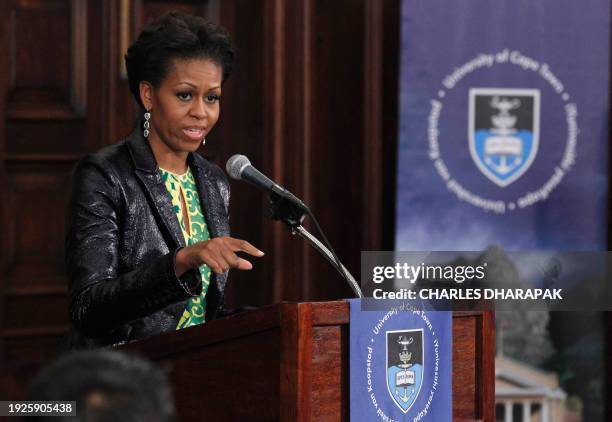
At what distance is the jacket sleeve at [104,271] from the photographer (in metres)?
2.06

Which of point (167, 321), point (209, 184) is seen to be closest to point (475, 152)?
point (209, 184)

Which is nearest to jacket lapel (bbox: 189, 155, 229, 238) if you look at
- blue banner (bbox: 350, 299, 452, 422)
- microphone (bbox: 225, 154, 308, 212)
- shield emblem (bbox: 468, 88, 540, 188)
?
microphone (bbox: 225, 154, 308, 212)

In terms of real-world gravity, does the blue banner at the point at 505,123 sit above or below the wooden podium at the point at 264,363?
above

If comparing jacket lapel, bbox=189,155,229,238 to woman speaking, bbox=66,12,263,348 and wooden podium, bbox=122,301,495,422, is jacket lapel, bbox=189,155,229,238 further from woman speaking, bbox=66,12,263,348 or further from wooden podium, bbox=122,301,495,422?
wooden podium, bbox=122,301,495,422

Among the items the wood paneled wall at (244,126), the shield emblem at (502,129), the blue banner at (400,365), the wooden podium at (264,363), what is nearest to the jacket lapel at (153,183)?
the wooden podium at (264,363)

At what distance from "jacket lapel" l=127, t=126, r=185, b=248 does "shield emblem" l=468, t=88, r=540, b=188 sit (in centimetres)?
179

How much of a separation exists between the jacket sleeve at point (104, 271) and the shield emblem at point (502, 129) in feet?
6.32

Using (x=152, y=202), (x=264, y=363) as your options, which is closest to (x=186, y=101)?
(x=152, y=202)

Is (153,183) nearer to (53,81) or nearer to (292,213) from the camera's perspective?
(292,213)

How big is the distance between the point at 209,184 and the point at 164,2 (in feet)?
5.53

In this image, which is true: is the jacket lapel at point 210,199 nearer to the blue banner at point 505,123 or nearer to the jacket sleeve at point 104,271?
the jacket sleeve at point 104,271

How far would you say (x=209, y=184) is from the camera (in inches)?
102

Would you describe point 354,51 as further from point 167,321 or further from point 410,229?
point 167,321

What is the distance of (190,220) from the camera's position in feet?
8.09
